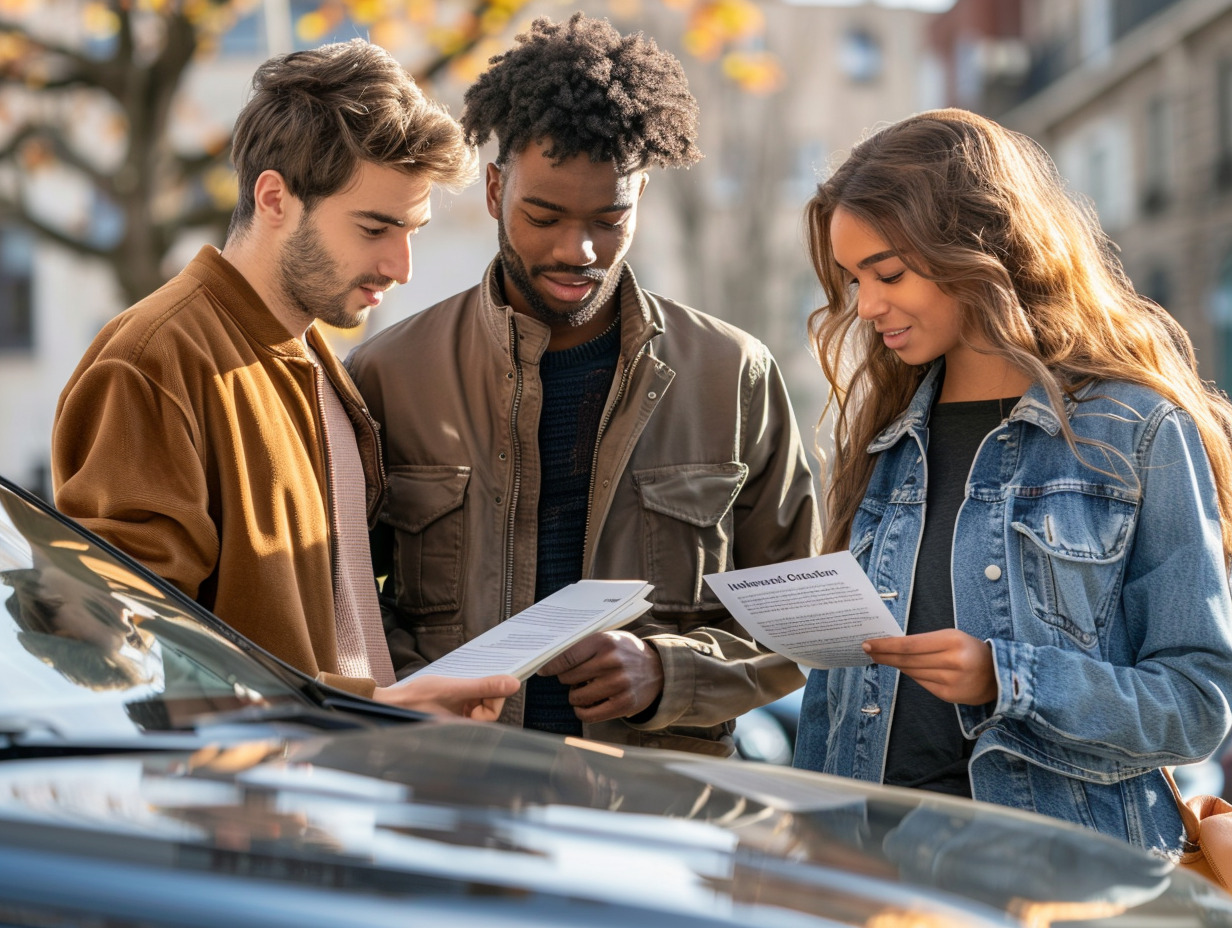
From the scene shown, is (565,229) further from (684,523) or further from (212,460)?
(212,460)

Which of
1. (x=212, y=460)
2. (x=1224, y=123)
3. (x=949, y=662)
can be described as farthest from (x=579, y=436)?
(x=1224, y=123)

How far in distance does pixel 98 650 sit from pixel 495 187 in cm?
178

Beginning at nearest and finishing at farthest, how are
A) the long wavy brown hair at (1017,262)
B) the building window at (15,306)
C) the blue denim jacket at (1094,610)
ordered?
the blue denim jacket at (1094,610) → the long wavy brown hair at (1017,262) → the building window at (15,306)

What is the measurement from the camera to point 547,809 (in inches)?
66.5

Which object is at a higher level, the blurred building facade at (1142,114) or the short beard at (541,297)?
the blurred building facade at (1142,114)

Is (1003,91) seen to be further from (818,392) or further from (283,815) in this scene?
(283,815)

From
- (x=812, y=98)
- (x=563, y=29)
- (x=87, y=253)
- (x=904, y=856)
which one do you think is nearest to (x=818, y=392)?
(x=812, y=98)

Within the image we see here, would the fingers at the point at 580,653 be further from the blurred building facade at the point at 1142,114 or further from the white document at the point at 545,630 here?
the blurred building facade at the point at 1142,114

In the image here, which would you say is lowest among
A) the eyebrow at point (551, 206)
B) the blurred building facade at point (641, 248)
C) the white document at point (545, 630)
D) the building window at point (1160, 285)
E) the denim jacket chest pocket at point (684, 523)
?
the white document at point (545, 630)

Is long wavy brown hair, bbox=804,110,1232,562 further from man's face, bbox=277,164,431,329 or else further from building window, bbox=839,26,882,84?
building window, bbox=839,26,882,84

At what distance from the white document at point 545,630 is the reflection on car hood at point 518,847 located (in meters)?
0.58

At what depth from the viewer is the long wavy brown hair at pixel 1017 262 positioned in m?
2.69

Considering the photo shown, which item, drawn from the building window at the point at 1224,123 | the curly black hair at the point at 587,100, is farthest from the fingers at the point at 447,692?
the building window at the point at 1224,123

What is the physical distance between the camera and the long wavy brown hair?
2686mm
